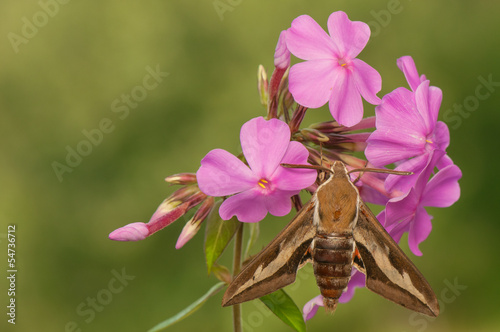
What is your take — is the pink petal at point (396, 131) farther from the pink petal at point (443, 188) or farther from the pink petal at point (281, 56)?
the pink petal at point (281, 56)

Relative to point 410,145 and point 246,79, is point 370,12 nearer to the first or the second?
point 246,79

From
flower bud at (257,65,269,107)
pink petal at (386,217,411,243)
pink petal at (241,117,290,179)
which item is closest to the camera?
pink petal at (241,117,290,179)

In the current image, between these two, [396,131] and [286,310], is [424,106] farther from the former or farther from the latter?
[286,310]

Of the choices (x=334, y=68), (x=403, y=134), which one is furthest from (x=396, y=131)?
(x=334, y=68)

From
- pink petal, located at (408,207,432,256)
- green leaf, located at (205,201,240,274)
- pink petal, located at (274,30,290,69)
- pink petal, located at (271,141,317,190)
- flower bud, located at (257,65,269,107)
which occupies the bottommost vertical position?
pink petal, located at (408,207,432,256)

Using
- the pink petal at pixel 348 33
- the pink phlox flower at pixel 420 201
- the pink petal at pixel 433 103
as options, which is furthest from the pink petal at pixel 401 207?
the pink petal at pixel 348 33

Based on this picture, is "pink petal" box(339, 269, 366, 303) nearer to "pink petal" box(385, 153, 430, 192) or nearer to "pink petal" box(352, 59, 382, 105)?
"pink petal" box(385, 153, 430, 192)

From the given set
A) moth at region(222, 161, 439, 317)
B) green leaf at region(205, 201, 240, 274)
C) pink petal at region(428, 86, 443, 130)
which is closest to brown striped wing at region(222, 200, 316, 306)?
moth at region(222, 161, 439, 317)

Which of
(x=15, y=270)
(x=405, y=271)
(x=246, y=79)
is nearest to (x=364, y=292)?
(x=246, y=79)
